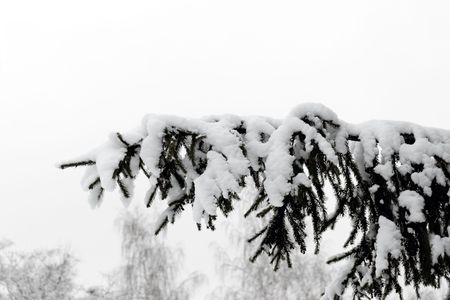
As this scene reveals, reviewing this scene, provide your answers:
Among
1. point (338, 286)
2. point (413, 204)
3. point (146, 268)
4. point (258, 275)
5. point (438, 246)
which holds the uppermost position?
point (413, 204)

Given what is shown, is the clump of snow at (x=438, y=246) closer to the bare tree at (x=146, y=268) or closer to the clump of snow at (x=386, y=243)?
the clump of snow at (x=386, y=243)

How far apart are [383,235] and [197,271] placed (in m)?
15.5

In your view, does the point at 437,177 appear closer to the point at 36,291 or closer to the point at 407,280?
the point at 407,280

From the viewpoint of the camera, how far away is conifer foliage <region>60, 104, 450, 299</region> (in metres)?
2.04

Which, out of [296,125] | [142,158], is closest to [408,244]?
[296,125]

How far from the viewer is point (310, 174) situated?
2252mm

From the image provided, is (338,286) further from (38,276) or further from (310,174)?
(38,276)

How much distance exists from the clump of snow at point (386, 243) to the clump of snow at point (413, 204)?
0.28 ft

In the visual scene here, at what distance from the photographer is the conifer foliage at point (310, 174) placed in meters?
2.04

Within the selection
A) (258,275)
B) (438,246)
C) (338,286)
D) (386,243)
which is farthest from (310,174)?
(258,275)

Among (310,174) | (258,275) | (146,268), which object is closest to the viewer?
(310,174)

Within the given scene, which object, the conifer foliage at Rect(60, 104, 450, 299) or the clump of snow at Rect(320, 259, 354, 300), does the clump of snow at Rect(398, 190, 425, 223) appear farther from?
the clump of snow at Rect(320, 259, 354, 300)

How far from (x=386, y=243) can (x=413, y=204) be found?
20 centimetres

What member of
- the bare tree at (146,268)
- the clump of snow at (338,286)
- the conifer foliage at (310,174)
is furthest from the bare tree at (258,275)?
Result: the conifer foliage at (310,174)
